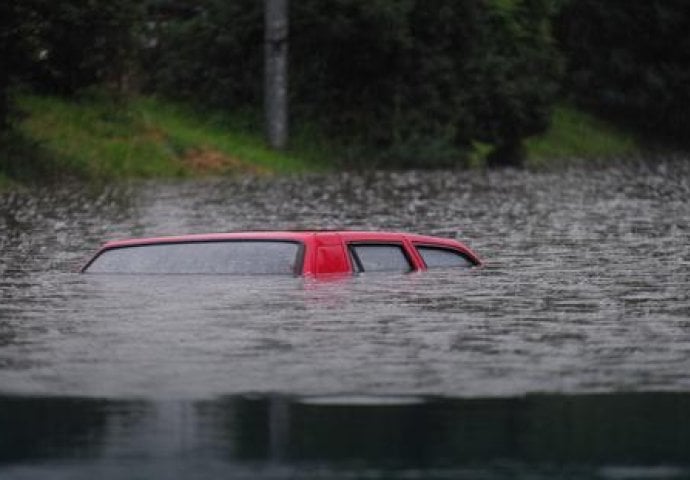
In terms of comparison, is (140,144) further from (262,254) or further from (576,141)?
(262,254)

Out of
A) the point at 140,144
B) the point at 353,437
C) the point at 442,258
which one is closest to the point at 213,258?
the point at 442,258

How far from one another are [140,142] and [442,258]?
89.8 feet

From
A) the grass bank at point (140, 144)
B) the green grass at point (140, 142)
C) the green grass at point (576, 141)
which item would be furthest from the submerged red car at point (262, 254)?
the green grass at point (576, 141)

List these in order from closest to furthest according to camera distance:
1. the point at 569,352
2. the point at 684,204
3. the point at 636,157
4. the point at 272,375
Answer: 1. the point at 272,375
2. the point at 569,352
3. the point at 684,204
4. the point at 636,157

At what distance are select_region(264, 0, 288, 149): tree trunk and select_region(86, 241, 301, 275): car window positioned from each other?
34.8 metres

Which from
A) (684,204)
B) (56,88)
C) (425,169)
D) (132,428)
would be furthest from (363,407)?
(425,169)

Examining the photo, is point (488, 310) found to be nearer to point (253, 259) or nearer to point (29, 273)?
point (253, 259)

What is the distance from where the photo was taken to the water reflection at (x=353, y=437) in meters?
7.96

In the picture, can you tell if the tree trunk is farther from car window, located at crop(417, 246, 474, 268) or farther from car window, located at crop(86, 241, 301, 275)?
car window, located at crop(86, 241, 301, 275)

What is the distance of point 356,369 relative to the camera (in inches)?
455

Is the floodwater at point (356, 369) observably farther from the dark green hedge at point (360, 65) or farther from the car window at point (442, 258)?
the dark green hedge at point (360, 65)

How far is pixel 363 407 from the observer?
9.80 metres

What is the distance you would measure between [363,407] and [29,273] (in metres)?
10.4

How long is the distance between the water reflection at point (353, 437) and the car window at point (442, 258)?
7455 mm
